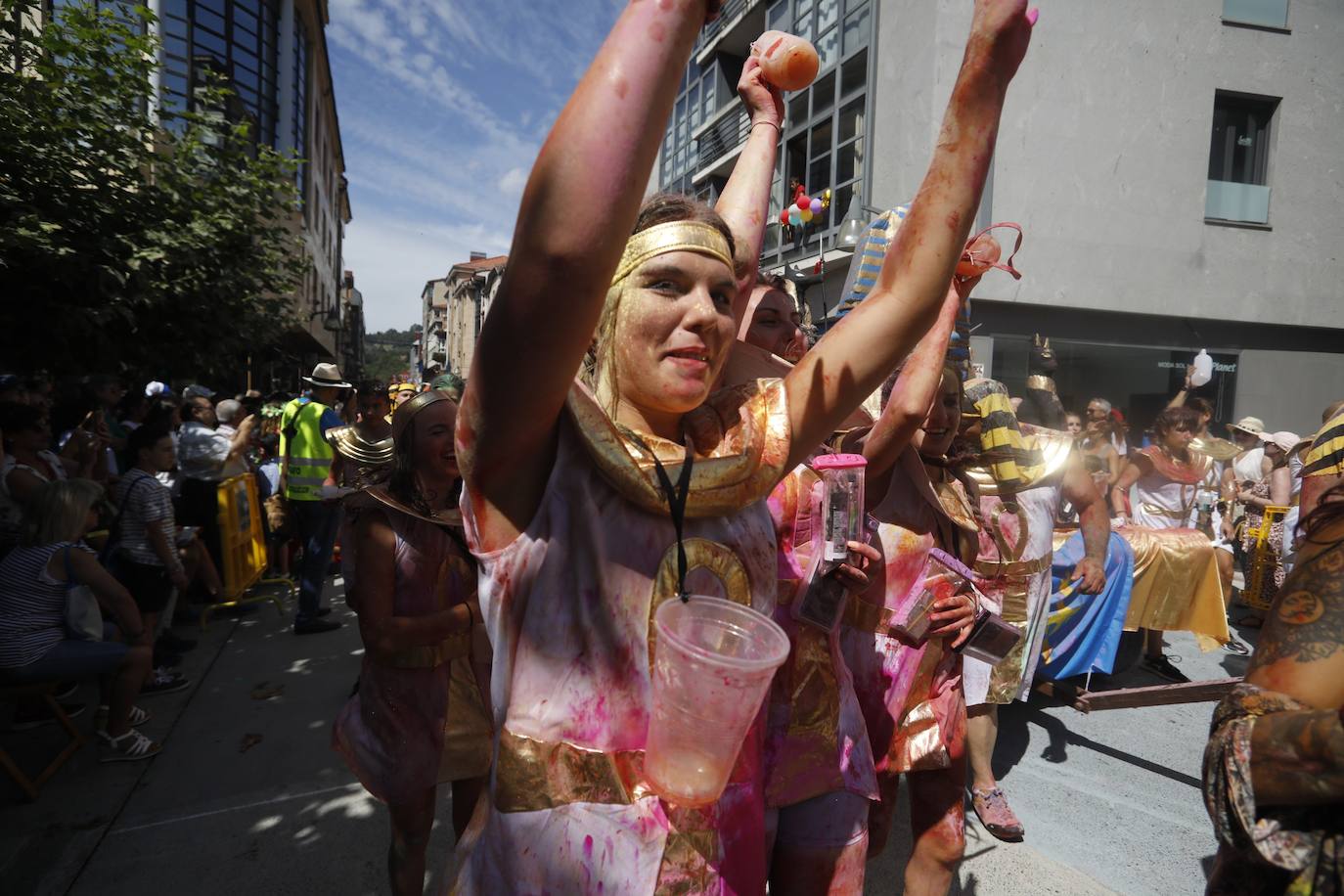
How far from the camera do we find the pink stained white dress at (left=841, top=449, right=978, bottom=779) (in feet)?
7.45

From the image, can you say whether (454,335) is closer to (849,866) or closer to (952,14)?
(952,14)

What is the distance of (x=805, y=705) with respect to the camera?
1.62 metres

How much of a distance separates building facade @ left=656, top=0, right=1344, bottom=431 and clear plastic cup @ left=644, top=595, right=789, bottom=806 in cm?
1180

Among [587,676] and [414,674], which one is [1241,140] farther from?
[587,676]

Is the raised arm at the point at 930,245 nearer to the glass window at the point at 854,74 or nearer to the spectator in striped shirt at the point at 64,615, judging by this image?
the spectator in striped shirt at the point at 64,615

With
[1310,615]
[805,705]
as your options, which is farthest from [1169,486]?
[805,705]

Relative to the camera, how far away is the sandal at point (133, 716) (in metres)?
4.23

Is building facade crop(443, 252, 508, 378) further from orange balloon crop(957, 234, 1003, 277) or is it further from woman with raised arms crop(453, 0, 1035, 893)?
woman with raised arms crop(453, 0, 1035, 893)

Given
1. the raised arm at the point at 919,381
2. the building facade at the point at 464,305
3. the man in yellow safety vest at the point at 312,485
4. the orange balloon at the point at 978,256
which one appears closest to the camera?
the raised arm at the point at 919,381

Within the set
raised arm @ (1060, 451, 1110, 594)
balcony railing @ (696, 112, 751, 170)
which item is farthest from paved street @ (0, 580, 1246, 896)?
balcony railing @ (696, 112, 751, 170)

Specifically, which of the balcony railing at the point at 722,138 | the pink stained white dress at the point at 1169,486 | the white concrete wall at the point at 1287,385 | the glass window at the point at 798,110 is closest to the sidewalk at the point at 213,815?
the pink stained white dress at the point at 1169,486

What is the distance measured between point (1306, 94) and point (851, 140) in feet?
29.0

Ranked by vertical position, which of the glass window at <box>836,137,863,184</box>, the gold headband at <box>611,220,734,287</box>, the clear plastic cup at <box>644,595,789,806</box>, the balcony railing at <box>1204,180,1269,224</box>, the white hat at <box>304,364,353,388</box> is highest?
the glass window at <box>836,137,863,184</box>

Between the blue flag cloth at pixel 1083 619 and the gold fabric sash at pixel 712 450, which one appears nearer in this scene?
the gold fabric sash at pixel 712 450
